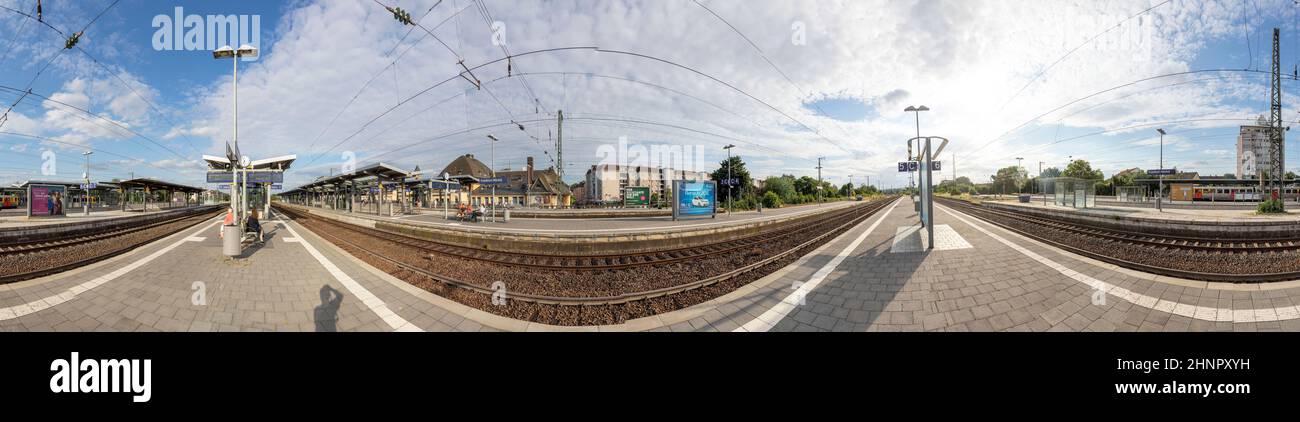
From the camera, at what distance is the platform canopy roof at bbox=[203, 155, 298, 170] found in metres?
13.4

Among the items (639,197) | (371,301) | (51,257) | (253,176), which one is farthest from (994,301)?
(639,197)

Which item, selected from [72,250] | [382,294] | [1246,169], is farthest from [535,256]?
[1246,169]

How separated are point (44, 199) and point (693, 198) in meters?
30.7

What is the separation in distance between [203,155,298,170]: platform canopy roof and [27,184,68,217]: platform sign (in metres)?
12.1

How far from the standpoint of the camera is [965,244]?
8336 mm

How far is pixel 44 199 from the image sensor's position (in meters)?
18.4

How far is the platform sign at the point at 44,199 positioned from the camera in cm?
1802

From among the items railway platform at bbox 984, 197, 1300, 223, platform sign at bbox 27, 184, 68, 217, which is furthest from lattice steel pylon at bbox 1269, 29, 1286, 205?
platform sign at bbox 27, 184, 68, 217

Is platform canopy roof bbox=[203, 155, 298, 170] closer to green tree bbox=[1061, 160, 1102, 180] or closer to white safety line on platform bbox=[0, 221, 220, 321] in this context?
white safety line on platform bbox=[0, 221, 220, 321]

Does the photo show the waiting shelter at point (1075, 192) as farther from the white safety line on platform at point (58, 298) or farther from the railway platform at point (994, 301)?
the white safety line on platform at point (58, 298)

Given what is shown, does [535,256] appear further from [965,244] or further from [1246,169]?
[1246,169]

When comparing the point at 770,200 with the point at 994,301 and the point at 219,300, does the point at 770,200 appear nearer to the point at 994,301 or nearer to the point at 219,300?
the point at 994,301

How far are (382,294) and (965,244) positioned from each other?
1050 centimetres

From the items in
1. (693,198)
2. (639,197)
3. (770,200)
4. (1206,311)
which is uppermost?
(639,197)
